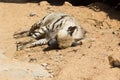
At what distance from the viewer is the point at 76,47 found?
7.89 m

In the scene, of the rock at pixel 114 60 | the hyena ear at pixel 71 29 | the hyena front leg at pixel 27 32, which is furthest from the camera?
the hyena front leg at pixel 27 32

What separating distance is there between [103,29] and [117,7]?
1543mm

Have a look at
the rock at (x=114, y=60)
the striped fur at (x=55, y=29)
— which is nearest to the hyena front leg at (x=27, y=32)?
Answer: the striped fur at (x=55, y=29)

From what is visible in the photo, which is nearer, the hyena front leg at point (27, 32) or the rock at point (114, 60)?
the rock at point (114, 60)

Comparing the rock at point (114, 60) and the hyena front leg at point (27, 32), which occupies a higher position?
the hyena front leg at point (27, 32)

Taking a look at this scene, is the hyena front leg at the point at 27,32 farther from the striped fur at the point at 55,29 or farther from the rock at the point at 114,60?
the rock at the point at 114,60

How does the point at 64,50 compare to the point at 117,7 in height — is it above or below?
below

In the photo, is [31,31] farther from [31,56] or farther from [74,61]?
[74,61]

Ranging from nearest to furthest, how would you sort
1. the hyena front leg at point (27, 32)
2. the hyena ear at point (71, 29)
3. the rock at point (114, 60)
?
1. the rock at point (114, 60)
2. the hyena ear at point (71, 29)
3. the hyena front leg at point (27, 32)

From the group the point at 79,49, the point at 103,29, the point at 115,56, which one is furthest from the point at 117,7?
the point at 115,56

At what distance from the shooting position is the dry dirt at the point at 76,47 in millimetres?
6701

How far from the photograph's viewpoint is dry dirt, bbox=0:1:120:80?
264 inches

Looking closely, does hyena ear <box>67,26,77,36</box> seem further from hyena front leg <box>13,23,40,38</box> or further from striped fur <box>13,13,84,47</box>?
hyena front leg <box>13,23,40,38</box>

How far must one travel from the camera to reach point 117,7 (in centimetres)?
1052
